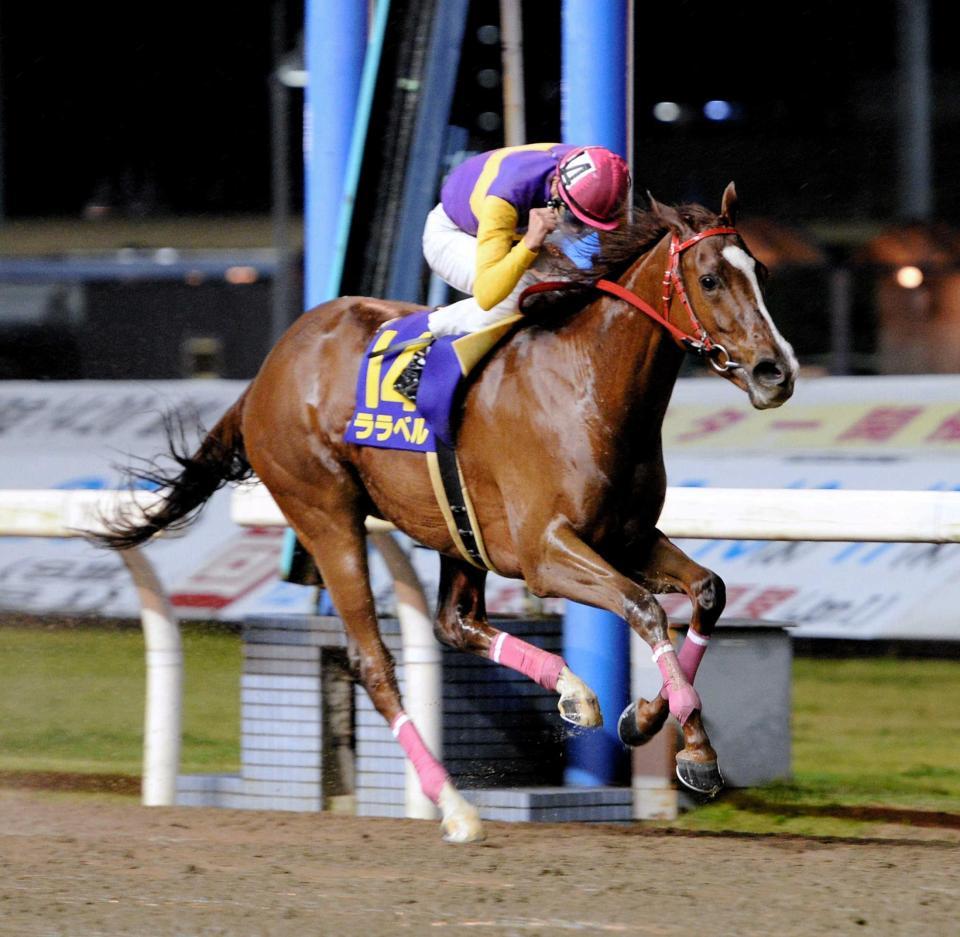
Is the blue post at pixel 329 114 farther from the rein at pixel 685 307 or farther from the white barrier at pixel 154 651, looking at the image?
the rein at pixel 685 307

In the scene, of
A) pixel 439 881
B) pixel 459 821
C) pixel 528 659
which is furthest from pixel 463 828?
pixel 439 881

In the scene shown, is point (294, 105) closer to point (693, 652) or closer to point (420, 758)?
point (420, 758)

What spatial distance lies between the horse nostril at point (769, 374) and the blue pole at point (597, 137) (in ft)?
4.10

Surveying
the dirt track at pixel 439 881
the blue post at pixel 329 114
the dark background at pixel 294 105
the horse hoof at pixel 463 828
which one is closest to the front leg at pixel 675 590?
the dirt track at pixel 439 881

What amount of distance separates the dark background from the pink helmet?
11.1 meters

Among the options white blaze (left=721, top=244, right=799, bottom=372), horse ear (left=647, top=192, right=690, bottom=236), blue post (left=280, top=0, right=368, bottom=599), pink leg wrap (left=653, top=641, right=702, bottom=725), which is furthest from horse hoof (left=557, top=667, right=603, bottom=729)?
blue post (left=280, top=0, right=368, bottom=599)

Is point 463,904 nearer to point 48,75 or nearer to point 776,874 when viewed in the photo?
point 776,874

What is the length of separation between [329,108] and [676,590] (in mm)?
2395

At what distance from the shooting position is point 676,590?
448cm

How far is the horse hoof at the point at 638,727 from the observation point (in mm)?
4199

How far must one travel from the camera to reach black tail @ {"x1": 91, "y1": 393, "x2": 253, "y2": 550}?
17.1 feet

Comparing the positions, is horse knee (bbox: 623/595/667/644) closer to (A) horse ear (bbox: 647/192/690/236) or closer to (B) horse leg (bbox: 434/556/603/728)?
(B) horse leg (bbox: 434/556/603/728)

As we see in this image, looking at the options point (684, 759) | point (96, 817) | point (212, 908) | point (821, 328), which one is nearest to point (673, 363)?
point (684, 759)

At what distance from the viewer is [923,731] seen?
7031 mm
